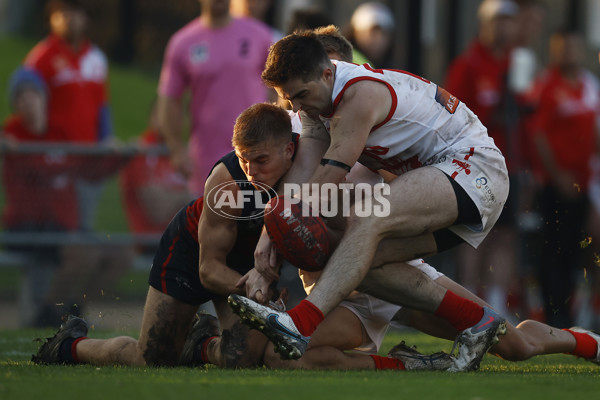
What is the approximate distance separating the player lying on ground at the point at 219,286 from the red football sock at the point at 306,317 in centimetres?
28

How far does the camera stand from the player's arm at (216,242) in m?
5.59

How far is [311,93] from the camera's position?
5.45 meters

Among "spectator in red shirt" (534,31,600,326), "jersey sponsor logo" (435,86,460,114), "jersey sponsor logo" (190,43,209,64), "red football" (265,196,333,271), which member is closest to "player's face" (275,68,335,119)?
"red football" (265,196,333,271)

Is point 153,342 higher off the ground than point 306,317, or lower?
lower

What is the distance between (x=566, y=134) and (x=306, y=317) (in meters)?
5.62

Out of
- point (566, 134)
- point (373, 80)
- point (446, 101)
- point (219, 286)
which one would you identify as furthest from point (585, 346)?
point (566, 134)

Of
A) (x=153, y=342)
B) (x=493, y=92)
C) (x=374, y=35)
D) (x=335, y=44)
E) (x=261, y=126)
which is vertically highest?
(x=335, y=44)

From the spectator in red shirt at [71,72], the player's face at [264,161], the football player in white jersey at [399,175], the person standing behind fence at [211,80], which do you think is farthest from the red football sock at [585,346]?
the spectator in red shirt at [71,72]

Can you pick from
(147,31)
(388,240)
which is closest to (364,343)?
(388,240)

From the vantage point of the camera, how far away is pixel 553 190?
957cm

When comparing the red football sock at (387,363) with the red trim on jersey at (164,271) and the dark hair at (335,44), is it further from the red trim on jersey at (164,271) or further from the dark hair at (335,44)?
the dark hair at (335,44)

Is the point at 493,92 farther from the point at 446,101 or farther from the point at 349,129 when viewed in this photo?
the point at 349,129

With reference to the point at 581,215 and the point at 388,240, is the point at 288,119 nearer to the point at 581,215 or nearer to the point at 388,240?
the point at 388,240

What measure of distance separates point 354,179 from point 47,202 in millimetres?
4237
